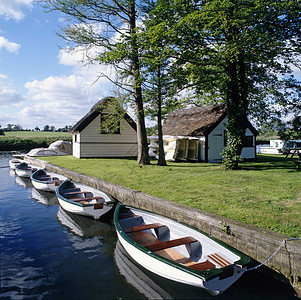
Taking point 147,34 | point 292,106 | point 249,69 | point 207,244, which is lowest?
point 207,244

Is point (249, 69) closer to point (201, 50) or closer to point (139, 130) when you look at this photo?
point (201, 50)

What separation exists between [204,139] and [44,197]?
13.4 metres

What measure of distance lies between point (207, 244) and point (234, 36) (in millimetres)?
12271

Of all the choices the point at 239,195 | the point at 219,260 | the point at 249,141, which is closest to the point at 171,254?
the point at 219,260

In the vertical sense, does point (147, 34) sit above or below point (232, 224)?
above

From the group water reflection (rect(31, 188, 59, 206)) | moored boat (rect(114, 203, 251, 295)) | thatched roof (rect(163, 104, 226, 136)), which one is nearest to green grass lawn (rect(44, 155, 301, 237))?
moored boat (rect(114, 203, 251, 295))

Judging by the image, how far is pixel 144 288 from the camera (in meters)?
5.03

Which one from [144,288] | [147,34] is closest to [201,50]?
[147,34]

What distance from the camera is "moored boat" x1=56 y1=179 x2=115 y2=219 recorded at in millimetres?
8867

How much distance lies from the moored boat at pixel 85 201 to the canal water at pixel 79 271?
47 centimetres

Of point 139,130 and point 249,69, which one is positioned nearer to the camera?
point 249,69

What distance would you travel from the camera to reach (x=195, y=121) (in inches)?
945

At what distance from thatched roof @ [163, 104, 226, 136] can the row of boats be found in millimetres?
14487

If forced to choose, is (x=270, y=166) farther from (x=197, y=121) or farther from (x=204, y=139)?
(x=197, y=121)
